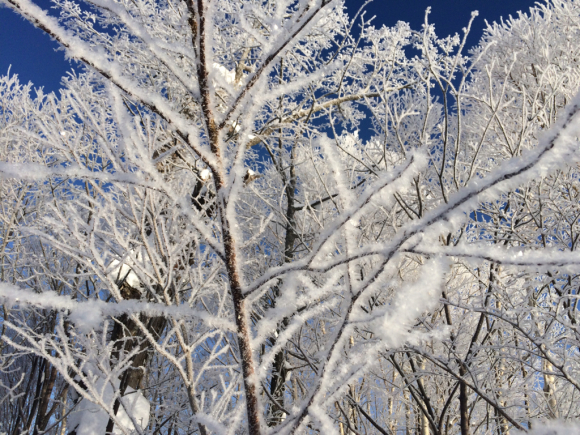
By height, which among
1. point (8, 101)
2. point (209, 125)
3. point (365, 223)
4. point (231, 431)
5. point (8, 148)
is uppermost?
point (8, 101)

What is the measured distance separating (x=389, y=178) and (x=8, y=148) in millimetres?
7688

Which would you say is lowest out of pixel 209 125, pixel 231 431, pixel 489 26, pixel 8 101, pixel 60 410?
pixel 60 410

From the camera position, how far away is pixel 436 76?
2648 millimetres

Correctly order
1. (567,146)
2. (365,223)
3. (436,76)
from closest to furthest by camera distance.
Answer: (567,146) < (436,76) < (365,223)

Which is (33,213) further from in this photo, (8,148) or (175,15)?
(175,15)

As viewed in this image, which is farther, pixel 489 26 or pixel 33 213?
pixel 489 26

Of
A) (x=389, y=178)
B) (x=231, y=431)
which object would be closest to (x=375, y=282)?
(x=389, y=178)

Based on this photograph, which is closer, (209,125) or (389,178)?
(389,178)

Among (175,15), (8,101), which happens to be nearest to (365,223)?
(175,15)

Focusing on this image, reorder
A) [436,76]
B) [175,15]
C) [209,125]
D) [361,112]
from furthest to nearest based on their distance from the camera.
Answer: [361,112]
[175,15]
[436,76]
[209,125]

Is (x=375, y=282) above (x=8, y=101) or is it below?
below

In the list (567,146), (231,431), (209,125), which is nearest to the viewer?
(567,146)

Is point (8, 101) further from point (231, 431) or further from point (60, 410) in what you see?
point (231, 431)

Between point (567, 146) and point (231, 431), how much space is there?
4.33ft
